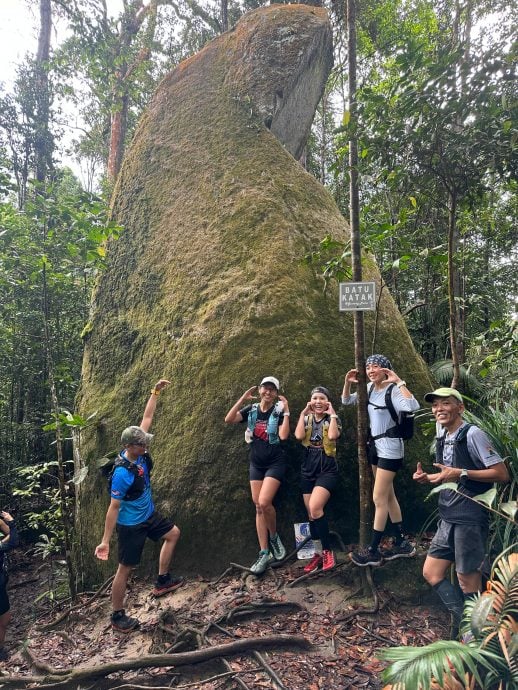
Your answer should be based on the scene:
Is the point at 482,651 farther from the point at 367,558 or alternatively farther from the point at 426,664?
the point at 367,558

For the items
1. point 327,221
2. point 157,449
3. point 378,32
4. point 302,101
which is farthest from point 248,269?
point 378,32

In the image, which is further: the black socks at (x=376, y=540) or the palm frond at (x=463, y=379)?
the palm frond at (x=463, y=379)

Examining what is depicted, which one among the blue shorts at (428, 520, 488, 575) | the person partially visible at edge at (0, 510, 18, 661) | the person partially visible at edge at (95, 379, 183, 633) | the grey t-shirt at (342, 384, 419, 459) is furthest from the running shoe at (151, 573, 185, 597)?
the blue shorts at (428, 520, 488, 575)

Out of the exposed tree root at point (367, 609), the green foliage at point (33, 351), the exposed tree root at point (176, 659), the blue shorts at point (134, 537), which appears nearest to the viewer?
the exposed tree root at point (176, 659)

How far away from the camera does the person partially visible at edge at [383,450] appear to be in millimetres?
4254

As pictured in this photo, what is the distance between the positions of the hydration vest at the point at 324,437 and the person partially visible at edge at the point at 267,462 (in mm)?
197

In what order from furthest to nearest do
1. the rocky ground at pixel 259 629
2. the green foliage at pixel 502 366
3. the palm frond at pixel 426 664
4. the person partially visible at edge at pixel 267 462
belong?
the green foliage at pixel 502 366
the person partially visible at edge at pixel 267 462
the rocky ground at pixel 259 629
the palm frond at pixel 426 664

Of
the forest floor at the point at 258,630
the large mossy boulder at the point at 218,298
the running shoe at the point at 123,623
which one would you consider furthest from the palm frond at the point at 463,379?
the running shoe at the point at 123,623

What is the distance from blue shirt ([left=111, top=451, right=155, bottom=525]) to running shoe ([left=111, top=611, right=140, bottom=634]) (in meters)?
0.90

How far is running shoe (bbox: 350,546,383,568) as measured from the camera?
4.27 meters

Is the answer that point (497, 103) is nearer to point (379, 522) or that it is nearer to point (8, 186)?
point (379, 522)

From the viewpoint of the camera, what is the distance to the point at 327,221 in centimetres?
723

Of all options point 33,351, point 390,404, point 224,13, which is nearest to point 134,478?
point 390,404

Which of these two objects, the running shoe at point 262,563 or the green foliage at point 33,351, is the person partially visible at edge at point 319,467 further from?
the green foliage at point 33,351
